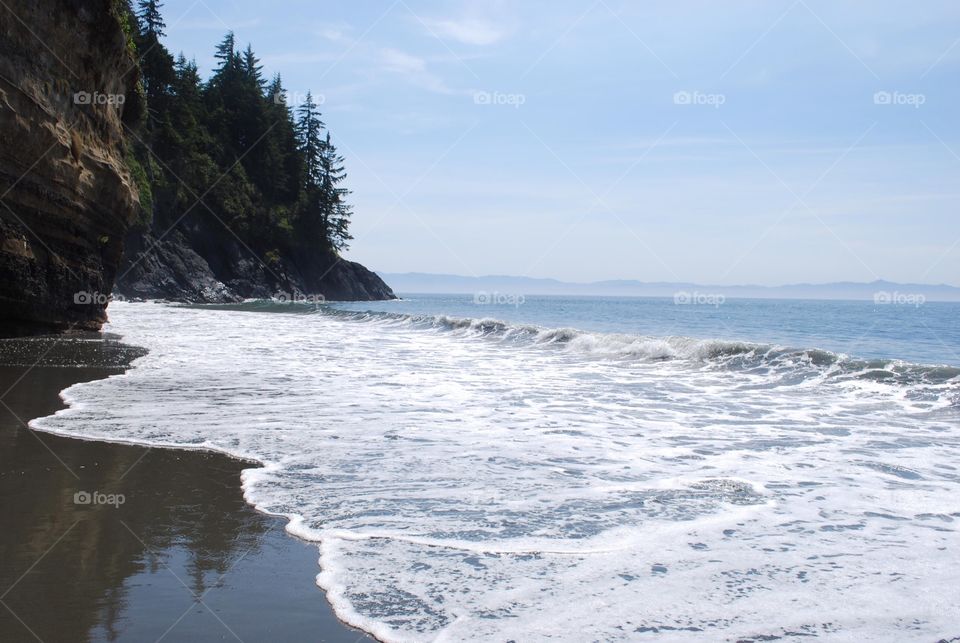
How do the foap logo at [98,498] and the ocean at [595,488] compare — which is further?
the foap logo at [98,498]

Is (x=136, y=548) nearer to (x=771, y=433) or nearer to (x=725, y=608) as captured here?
(x=725, y=608)

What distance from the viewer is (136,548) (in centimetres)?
398

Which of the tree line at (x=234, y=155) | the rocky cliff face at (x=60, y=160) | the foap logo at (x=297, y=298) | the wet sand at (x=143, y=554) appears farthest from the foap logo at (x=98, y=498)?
the foap logo at (x=297, y=298)

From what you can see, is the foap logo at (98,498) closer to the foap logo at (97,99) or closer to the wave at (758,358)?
the wave at (758,358)

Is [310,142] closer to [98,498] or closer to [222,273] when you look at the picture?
[222,273]

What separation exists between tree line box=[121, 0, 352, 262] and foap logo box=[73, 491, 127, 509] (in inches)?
1454

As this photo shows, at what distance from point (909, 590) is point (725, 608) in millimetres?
1023

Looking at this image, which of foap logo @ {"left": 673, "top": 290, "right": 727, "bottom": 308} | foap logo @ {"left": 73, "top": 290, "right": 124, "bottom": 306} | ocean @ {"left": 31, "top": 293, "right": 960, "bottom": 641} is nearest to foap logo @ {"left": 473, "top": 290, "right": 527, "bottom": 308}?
foap logo @ {"left": 673, "top": 290, "right": 727, "bottom": 308}

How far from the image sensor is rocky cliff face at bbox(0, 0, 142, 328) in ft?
39.0

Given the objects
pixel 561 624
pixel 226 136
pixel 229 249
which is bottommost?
pixel 561 624

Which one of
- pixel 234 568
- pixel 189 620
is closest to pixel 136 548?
pixel 234 568

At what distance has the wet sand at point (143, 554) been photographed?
3.13 metres

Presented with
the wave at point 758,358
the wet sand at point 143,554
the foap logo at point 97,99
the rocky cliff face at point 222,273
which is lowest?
the wet sand at point 143,554

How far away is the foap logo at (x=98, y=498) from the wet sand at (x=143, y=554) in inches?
0.5
